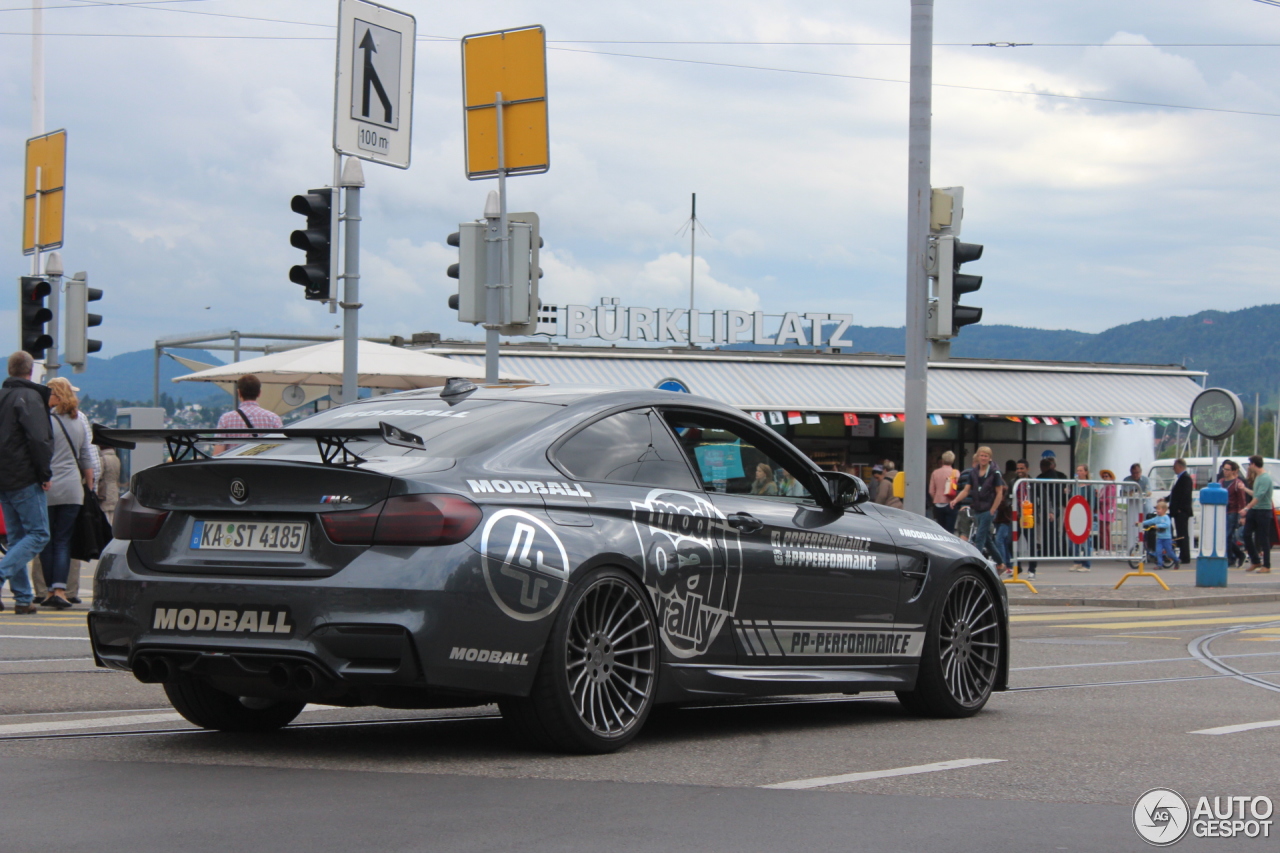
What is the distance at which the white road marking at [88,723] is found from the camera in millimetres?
6199

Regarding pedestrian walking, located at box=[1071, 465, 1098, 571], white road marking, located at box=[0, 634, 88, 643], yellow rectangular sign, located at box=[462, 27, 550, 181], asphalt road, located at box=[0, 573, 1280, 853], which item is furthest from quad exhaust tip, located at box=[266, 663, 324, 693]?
pedestrian walking, located at box=[1071, 465, 1098, 571]

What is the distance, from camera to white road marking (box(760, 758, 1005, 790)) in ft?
17.4

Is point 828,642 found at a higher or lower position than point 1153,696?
higher

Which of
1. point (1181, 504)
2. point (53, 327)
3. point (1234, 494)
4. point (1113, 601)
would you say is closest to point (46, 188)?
point (53, 327)

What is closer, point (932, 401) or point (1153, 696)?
point (1153, 696)

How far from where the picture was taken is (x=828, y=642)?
6992 mm

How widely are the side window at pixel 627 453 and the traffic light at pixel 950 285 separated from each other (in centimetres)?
913

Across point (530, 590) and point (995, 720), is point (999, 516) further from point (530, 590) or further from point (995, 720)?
point (530, 590)

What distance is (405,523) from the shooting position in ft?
17.4

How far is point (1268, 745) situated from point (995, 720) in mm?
1258

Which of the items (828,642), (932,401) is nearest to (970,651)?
(828,642)

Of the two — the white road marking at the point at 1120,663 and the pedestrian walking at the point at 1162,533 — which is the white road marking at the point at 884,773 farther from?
the pedestrian walking at the point at 1162,533

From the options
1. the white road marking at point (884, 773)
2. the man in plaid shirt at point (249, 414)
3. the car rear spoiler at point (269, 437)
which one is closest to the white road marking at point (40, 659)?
the man in plaid shirt at point (249, 414)

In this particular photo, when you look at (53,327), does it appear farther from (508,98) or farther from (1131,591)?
(1131,591)
